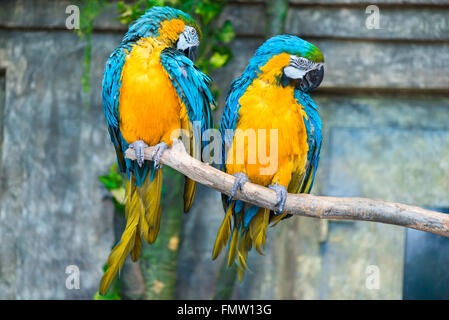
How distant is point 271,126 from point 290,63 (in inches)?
11.7

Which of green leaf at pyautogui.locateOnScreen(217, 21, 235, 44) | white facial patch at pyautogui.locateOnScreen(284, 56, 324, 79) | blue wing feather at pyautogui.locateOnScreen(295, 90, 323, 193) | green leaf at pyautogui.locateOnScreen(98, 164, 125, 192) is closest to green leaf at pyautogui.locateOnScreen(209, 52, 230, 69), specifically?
green leaf at pyautogui.locateOnScreen(217, 21, 235, 44)

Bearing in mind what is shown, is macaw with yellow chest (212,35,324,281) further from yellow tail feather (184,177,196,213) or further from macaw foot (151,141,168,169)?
macaw foot (151,141,168,169)

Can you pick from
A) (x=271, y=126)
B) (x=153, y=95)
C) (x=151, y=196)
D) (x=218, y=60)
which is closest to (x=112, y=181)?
(x=218, y=60)

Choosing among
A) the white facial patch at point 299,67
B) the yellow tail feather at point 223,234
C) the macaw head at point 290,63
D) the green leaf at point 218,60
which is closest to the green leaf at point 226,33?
the green leaf at point 218,60

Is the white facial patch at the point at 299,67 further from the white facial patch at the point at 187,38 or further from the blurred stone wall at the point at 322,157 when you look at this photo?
the blurred stone wall at the point at 322,157

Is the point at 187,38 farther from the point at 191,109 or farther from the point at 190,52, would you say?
the point at 191,109

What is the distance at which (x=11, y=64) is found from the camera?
152 inches

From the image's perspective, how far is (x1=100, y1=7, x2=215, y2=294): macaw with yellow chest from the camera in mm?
2160

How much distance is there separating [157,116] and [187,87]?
197 mm

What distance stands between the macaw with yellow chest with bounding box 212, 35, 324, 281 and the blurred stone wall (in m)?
1.44

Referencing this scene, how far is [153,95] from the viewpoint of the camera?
217cm

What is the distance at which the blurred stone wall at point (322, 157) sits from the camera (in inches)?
145

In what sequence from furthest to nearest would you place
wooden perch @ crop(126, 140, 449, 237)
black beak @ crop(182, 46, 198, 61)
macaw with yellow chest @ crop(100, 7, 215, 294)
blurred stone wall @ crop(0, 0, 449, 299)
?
blurred stone wall @ crop(0, 0, 449, 299)
black beak @ crop(182, 46, 198, 61)
macaw with yellow chest @ crop(100, 7, 215, 294)
wooden perch @ crop(126, 140, 449, 237)
